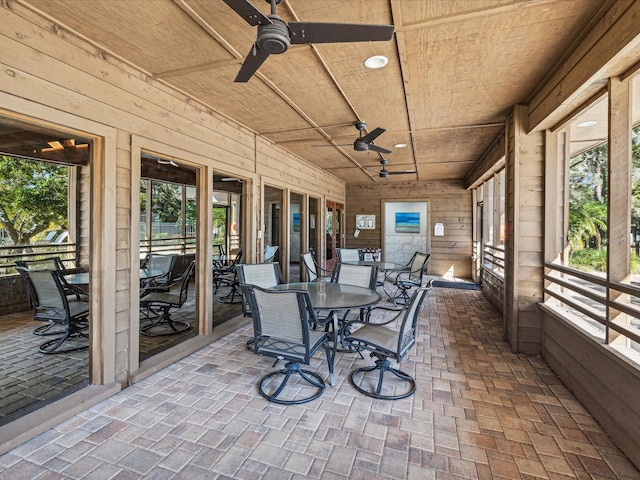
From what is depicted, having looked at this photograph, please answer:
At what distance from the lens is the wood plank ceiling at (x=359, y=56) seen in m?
1.93

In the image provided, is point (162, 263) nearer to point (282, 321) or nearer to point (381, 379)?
point (282, 321)

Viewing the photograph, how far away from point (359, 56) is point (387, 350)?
2.29 m

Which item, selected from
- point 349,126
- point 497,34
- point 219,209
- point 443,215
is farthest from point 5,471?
point 443,215

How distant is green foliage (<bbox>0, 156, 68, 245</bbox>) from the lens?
5168 mm

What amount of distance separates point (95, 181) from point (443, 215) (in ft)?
26.3

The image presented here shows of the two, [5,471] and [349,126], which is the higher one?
[349,126]

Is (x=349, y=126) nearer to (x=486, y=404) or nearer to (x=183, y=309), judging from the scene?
(x=486, y=404)

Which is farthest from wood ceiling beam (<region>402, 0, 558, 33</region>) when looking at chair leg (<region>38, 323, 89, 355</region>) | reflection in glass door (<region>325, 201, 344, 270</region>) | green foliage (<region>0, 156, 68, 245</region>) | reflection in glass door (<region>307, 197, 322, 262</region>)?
green foliage (<region>0, 156, 68, 245</region>)

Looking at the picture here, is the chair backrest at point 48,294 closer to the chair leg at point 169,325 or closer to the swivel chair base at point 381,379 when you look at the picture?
the chair leg at point 169,325

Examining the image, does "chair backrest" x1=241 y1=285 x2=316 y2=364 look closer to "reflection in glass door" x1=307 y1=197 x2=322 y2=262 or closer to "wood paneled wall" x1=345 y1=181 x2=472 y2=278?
"reflection in glass door" x1=307 y1=197 x2=322 y2=262

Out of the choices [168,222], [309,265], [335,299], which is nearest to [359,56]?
[335,299]

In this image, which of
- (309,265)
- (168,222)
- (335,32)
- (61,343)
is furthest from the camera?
(168,222)

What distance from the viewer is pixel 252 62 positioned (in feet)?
6.41

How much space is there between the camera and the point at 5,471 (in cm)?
172
